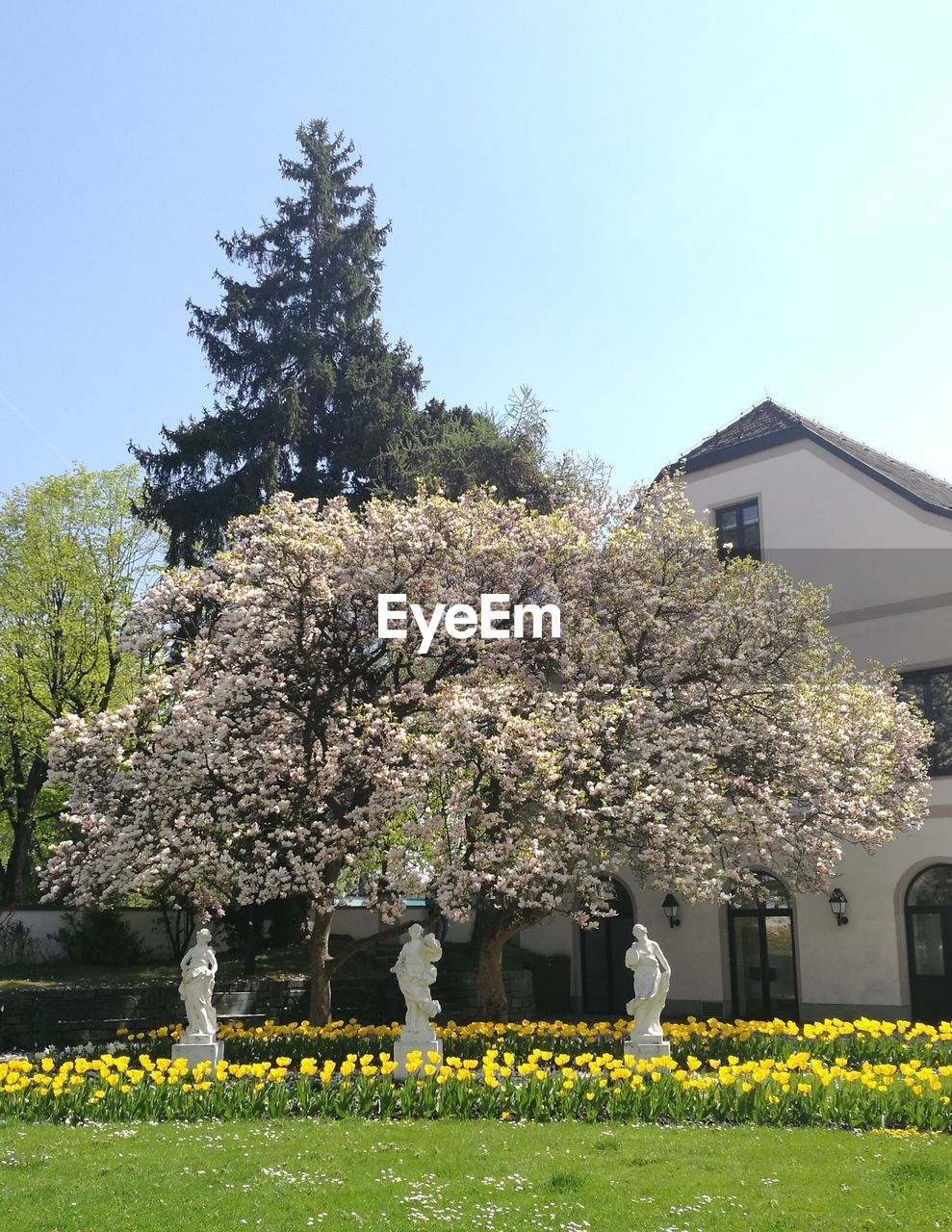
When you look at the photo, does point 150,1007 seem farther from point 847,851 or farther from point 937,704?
point 937,704

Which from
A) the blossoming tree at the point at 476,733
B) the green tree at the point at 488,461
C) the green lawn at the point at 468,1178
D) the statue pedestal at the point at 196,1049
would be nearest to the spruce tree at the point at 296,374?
the green tree at the point at 488,461

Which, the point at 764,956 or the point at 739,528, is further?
the point at 739,528

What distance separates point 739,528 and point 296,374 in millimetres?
14278

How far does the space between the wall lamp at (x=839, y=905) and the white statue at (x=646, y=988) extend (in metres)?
8.90

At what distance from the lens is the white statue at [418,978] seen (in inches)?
560

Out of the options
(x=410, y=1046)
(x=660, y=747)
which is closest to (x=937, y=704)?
(x=660, y=747)

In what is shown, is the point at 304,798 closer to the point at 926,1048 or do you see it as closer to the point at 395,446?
the point at 926,1048

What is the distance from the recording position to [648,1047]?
46.9 feet

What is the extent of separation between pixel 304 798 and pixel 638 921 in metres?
11.0

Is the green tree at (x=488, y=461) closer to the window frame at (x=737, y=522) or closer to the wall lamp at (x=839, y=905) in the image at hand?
the window frame at (x=737, y=522)

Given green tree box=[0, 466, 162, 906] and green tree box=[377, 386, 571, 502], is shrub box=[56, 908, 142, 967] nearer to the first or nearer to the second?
green tree box=[0, 466, 162, 906]

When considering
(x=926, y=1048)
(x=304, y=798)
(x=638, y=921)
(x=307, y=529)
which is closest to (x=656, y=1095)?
(x=926, y=1048)

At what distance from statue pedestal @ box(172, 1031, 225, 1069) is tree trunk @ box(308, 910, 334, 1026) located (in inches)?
135

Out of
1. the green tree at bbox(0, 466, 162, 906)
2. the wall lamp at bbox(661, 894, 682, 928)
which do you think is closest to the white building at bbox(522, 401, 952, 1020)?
the wall lamp at bbox(661, 894, 682, 928)
